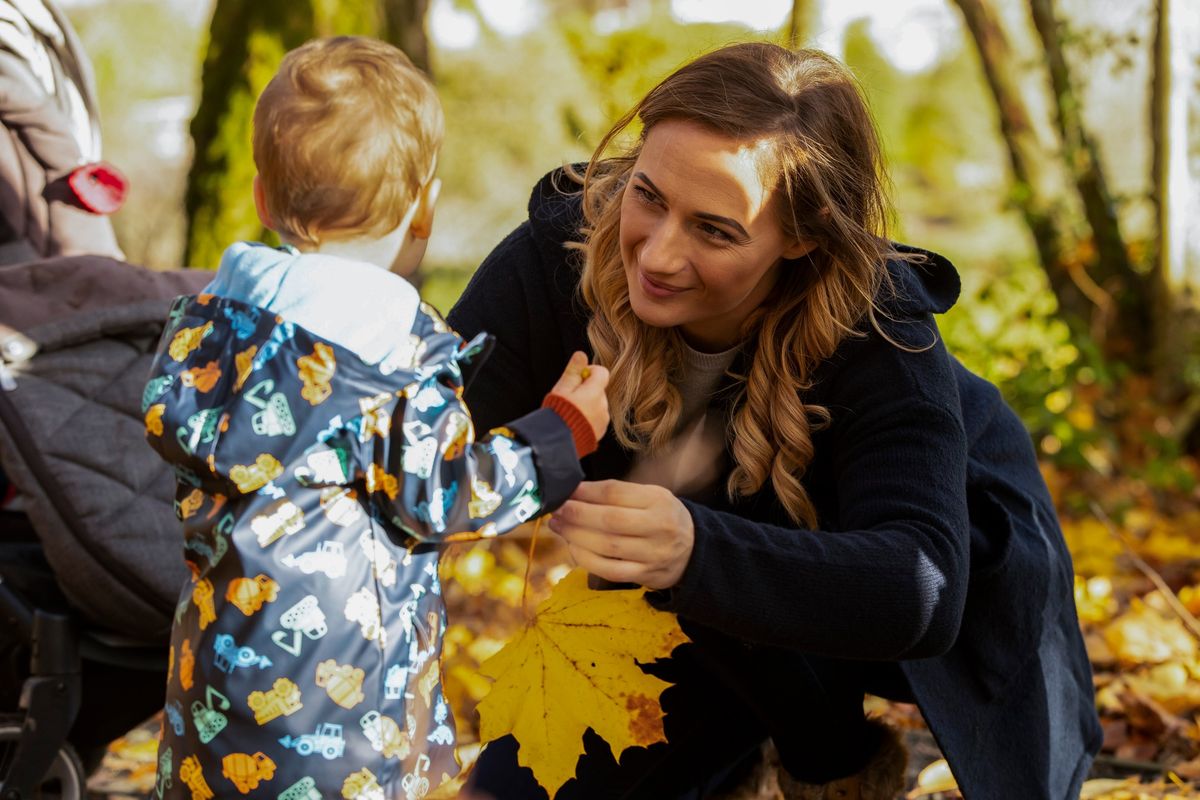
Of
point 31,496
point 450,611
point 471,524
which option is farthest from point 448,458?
point 450,611

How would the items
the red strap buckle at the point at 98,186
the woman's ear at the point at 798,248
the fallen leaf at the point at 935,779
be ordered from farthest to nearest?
1. the red strap buckle at the point at 98,186
2. the fallen leaf at the point at 935,779
3. the woman's ear at the point at 798,248

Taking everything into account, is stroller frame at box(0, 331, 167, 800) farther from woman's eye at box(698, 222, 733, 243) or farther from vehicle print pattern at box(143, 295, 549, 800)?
woman's eye at box(698, 222, 733, 243)

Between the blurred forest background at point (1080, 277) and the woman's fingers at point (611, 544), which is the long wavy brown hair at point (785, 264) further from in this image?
the blurred forest background at point (1080, 277)

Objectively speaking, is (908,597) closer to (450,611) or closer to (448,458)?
(448,458)

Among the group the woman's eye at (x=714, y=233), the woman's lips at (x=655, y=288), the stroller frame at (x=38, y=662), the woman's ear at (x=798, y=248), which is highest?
the woman's eye at (x=714, y=233)

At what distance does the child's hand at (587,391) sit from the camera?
1.68 m

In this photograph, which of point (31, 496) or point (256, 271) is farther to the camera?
point (31, 496)

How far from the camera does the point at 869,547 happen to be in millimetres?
1669

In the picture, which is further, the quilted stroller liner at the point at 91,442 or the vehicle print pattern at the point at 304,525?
the quilted stroller liner at the point at 91,442

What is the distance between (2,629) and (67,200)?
0.85 meters

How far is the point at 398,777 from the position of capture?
5.46 ft

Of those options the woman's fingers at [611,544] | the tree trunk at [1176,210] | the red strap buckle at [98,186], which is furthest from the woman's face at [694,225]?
the tree trunk at [1176,210]

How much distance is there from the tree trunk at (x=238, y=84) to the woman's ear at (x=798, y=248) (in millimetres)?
2932

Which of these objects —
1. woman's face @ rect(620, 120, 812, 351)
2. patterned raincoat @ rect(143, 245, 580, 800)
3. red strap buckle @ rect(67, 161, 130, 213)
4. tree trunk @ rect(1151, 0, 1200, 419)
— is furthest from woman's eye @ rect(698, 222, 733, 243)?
tree trunk @ rect(1151, 0, 1200, 419)
